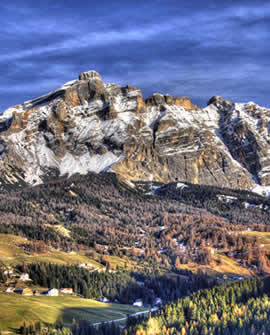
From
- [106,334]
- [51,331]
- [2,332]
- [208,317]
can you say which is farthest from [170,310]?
[2,332]

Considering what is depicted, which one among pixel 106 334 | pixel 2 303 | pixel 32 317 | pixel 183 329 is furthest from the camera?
pixel 2 303

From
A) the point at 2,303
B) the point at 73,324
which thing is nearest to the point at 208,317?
the point at 73,324

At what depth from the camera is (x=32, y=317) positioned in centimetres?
18525

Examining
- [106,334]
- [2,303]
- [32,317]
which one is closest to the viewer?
[106,334]

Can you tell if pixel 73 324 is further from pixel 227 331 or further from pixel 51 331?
pixel 227 331

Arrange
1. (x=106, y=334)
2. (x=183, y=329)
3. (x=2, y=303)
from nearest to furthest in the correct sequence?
1. (x=183, y=329)
2. (x=106, y=334)
3. (x=2, y=303)

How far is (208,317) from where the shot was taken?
18800 cm

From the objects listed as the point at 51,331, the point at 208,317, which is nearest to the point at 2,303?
the point at 51,331

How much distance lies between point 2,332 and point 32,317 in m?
17.9

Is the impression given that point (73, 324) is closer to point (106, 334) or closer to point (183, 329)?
point (106, 334)

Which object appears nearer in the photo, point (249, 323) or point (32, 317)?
point (249, 323)

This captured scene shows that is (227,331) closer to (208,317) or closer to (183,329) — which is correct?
(183,329)

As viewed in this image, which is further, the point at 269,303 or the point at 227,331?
the point at 269,303

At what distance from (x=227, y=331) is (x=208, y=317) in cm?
2870
